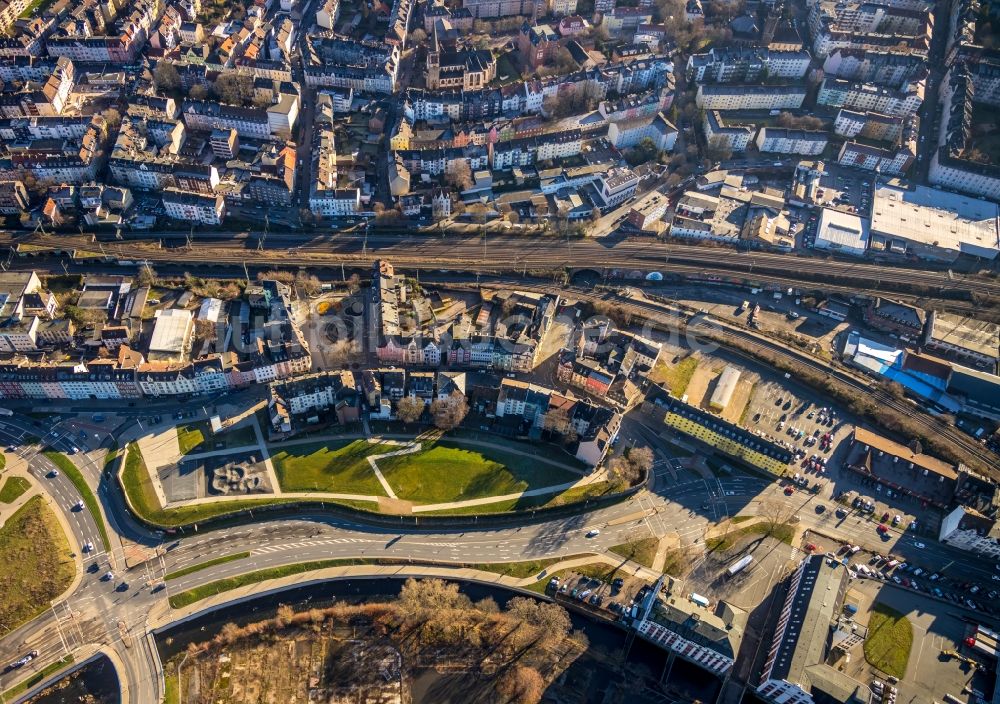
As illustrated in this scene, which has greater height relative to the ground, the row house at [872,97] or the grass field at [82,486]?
the row house at [872,97]

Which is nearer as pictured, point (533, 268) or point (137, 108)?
point (533, 268)

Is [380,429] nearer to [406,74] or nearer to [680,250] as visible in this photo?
[680,250]

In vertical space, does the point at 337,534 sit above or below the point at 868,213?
below

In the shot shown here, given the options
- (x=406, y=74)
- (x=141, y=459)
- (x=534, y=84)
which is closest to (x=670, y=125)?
(x=534, y=84)

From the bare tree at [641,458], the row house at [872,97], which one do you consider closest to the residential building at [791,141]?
the row house at [872,97]

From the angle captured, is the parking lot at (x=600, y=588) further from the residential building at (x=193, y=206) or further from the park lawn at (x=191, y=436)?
the residential building at (x=193, y=206)

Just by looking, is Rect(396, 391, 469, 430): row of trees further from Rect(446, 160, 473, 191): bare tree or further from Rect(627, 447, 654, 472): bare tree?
Rect(446, 160, 473, 191): bare tree

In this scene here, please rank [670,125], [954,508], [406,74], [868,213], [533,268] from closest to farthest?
[954,508], [533,268], [868,213], [670,125], [406,74]
